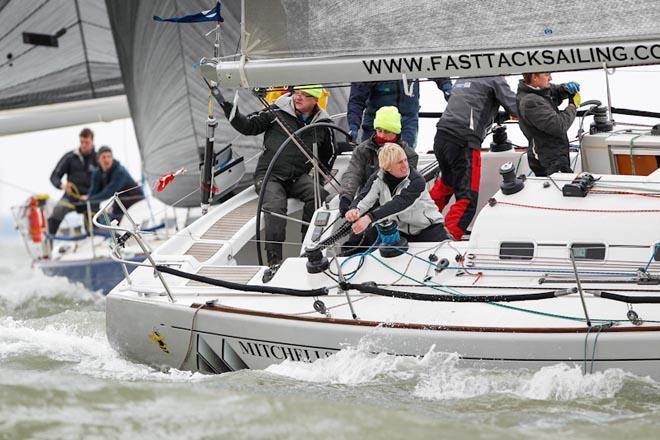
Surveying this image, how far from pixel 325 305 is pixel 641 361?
1.58 meters

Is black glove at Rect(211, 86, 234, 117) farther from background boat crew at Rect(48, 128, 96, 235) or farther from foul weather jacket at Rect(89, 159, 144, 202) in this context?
background boat crew at Rect(48, 128, 96, 235)

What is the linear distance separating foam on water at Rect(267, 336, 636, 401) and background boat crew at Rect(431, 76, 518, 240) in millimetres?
1347

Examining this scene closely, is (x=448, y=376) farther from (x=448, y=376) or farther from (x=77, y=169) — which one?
(x=77, y=169)

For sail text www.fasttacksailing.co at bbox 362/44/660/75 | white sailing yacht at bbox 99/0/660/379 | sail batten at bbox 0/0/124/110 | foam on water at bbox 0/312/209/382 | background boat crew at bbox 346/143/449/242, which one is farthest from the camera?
sail batten at bbox 0/0/124/110

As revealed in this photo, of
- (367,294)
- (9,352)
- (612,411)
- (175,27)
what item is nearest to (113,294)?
(9,352)

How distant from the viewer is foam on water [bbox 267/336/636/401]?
5.89m

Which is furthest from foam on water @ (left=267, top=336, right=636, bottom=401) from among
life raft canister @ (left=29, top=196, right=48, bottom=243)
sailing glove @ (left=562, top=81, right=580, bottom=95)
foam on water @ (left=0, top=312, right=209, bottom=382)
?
life raft canister @ (left=29, top=196, right=48, bottom=243)

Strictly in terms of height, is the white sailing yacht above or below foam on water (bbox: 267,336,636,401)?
above

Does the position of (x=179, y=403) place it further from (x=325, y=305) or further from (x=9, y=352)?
(x=9, y=352)

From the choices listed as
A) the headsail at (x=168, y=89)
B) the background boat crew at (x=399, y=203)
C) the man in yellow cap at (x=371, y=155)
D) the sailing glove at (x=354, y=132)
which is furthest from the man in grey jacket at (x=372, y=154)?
the headsail at (x=168, y=89)

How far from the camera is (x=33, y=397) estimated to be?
20.5 ft

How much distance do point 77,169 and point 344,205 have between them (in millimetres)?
7163

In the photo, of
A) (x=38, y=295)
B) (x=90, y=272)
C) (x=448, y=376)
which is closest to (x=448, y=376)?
(x=448, y=376)

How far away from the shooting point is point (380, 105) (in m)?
8.34
